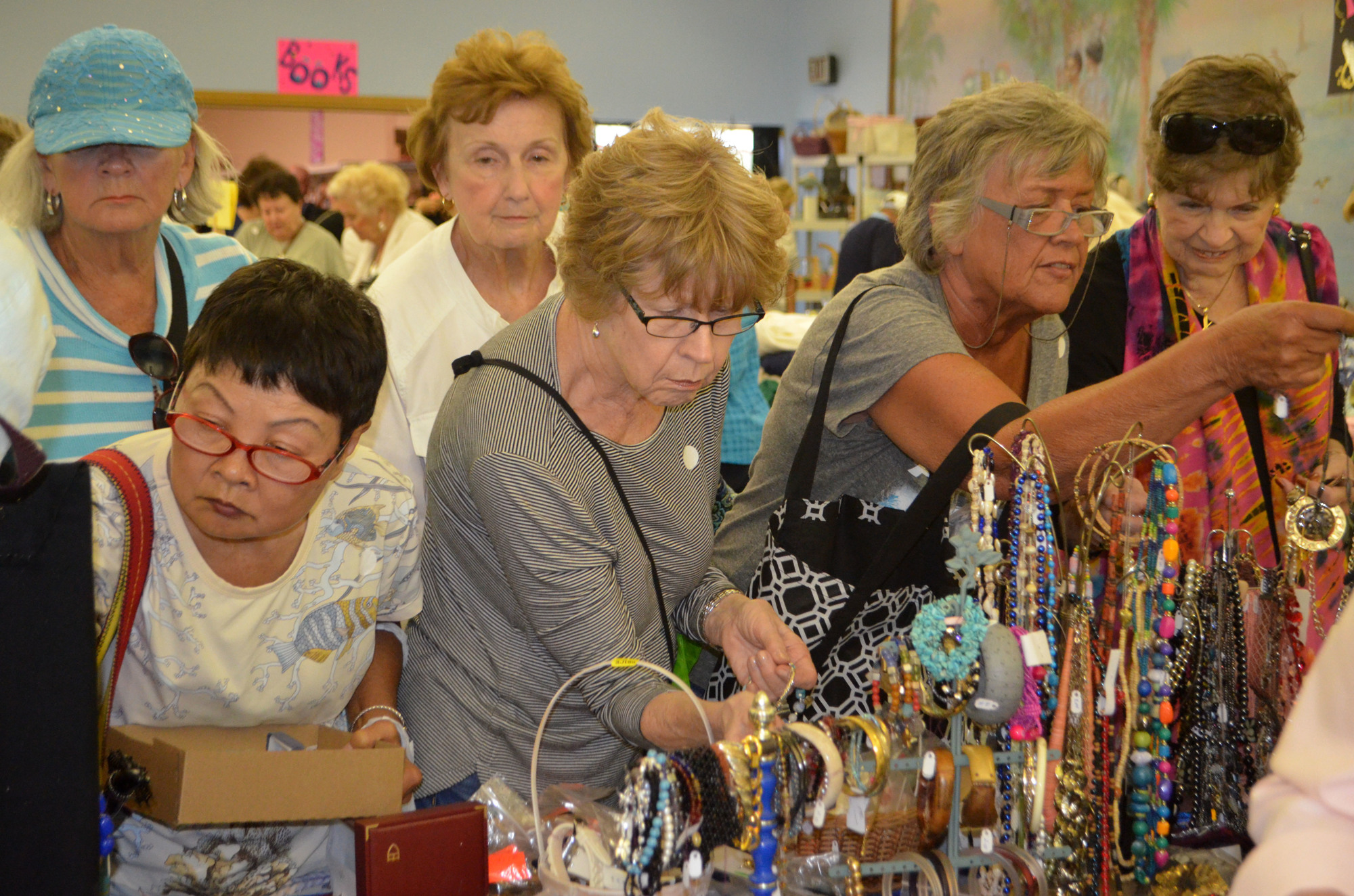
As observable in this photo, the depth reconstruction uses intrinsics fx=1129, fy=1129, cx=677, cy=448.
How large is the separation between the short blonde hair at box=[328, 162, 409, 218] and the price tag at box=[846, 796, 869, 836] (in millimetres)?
5801

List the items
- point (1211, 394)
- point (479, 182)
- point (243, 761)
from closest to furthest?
point (243, 761) → point (1211, 394) → point (479, 182)

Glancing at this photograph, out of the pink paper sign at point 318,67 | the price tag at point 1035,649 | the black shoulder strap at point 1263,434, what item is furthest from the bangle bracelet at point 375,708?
the pink paper sign at point 318,67

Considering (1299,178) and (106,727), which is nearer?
(106,727)

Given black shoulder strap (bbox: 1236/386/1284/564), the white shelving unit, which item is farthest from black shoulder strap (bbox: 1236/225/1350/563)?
the white shelving unit

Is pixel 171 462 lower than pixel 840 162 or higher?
lower

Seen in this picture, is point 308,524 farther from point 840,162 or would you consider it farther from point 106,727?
point 840,162

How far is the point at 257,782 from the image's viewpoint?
1144 mm

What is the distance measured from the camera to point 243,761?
45.0 inches

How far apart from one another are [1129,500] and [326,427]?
988mm

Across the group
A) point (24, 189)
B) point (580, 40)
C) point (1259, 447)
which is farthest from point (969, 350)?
point (580, 40)

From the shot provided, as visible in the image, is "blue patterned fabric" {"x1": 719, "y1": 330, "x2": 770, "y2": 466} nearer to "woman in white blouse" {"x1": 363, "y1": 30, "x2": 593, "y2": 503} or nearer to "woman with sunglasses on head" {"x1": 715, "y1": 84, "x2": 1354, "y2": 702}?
"woman in white blouse" {"x1": 363, "y1": 30, "x2": 593, "y2": 503}

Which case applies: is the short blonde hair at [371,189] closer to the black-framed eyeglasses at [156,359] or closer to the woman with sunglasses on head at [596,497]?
the black-framed eyeglasses at [156,359]

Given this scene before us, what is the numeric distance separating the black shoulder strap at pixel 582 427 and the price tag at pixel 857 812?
48 centimetres

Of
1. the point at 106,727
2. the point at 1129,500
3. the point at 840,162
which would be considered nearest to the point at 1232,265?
the point at 1129,500
